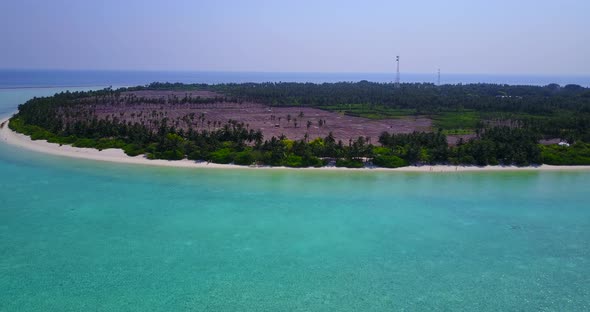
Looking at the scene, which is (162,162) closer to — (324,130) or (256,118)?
(324,130)

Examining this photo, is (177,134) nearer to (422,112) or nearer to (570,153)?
(570,153)

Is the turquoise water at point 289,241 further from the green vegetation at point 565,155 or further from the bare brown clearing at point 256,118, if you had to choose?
the bare brown clearing at point 256,118

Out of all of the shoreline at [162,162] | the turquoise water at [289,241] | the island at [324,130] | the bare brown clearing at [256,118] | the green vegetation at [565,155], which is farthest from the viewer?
the bare brown clearing at [256,118]

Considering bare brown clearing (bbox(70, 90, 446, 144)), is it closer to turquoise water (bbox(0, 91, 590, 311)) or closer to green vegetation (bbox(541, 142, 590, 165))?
green vegetation (bbox(541, 142, 590, 165))

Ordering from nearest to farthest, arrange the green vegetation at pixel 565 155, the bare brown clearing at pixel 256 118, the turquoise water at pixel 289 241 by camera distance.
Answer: the turquoise water at pixel 289 241, the green vegetation at pixel 565 155, the bare brown clearing at pixel 256 118

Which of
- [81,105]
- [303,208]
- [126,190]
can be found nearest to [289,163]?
[303,208]

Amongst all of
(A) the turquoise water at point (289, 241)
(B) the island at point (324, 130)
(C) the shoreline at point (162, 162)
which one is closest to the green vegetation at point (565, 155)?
(B) the island at point (324, 130)

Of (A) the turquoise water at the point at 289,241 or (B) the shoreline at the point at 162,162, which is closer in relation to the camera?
(A) the turquoise water at the point at 289,241
